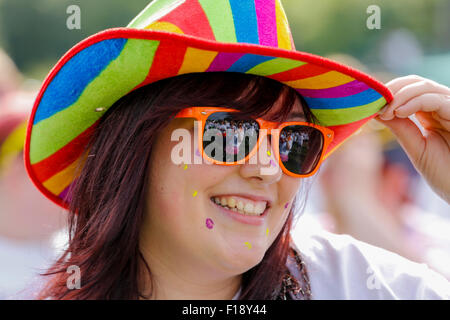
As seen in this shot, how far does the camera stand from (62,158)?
203 cm

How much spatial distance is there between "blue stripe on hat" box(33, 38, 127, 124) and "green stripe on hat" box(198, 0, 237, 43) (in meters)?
0.29

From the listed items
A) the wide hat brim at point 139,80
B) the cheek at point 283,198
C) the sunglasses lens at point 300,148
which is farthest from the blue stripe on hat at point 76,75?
the cheek at point 283,198

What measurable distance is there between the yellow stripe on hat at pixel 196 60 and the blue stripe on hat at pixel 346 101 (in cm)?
46

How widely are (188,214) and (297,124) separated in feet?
Answer: 1.57

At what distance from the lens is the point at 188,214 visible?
5.89ft

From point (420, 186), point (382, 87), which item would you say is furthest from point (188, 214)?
point (420, 186)

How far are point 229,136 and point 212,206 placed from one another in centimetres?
24

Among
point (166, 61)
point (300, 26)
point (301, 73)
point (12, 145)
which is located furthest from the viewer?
point (300, 26)

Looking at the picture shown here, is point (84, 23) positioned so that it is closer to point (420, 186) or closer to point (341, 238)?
point (420, 186)

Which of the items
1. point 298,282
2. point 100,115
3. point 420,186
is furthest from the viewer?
point 420,186

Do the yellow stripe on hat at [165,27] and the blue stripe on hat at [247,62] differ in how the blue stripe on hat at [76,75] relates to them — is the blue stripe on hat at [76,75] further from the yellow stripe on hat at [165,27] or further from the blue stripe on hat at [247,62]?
the blue stripe on hat at [247,62]

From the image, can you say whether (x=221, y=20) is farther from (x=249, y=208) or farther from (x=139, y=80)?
(x=249, y=208)

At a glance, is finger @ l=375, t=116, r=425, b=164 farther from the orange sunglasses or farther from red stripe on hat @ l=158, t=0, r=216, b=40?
red stripe on hat @ l=158, t=0, r=216, b=40

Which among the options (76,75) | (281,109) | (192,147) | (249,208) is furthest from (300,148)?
(76,75)
